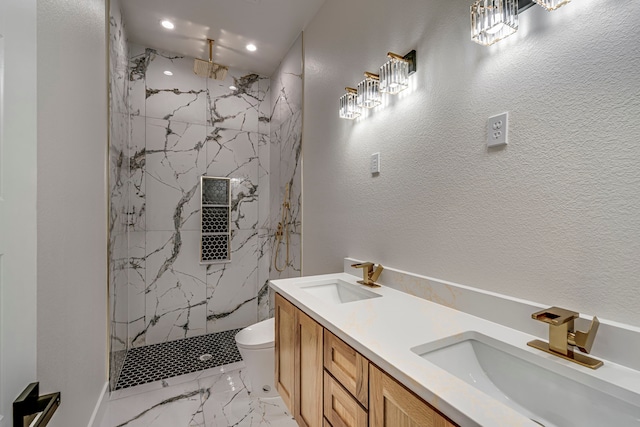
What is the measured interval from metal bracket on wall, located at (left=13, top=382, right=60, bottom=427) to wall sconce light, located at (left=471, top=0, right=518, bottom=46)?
63.9 inches

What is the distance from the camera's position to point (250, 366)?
189 cm

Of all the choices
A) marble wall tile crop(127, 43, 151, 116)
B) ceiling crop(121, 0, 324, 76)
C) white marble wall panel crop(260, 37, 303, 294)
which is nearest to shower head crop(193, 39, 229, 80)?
ceiling crop(121, 0, 324, 76)

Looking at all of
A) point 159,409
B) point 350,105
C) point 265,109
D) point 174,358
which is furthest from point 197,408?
point 265,109

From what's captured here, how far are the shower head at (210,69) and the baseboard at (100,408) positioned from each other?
9.03 ft

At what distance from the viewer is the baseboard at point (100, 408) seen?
1626mm

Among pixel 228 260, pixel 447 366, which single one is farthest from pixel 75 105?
pixel 228 260

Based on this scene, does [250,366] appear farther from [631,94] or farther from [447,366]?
[631,94]

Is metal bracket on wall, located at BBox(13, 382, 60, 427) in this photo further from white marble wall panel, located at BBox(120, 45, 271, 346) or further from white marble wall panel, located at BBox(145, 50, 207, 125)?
white marble wall panel, located at BBox(145, 50, 207, 125)

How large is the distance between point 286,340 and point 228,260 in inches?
78.4

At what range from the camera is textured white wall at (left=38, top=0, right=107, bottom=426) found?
3.36 ft

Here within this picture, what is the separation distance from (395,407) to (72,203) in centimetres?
149

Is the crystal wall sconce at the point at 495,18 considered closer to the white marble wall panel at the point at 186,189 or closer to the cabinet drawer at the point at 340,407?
the cabinet drawer at the point at 340,407

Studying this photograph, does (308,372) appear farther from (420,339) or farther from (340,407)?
(420,339)

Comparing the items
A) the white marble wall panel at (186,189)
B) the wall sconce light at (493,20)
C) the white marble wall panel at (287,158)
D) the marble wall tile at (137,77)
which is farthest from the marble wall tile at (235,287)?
the wall sconce light at (493,20)
